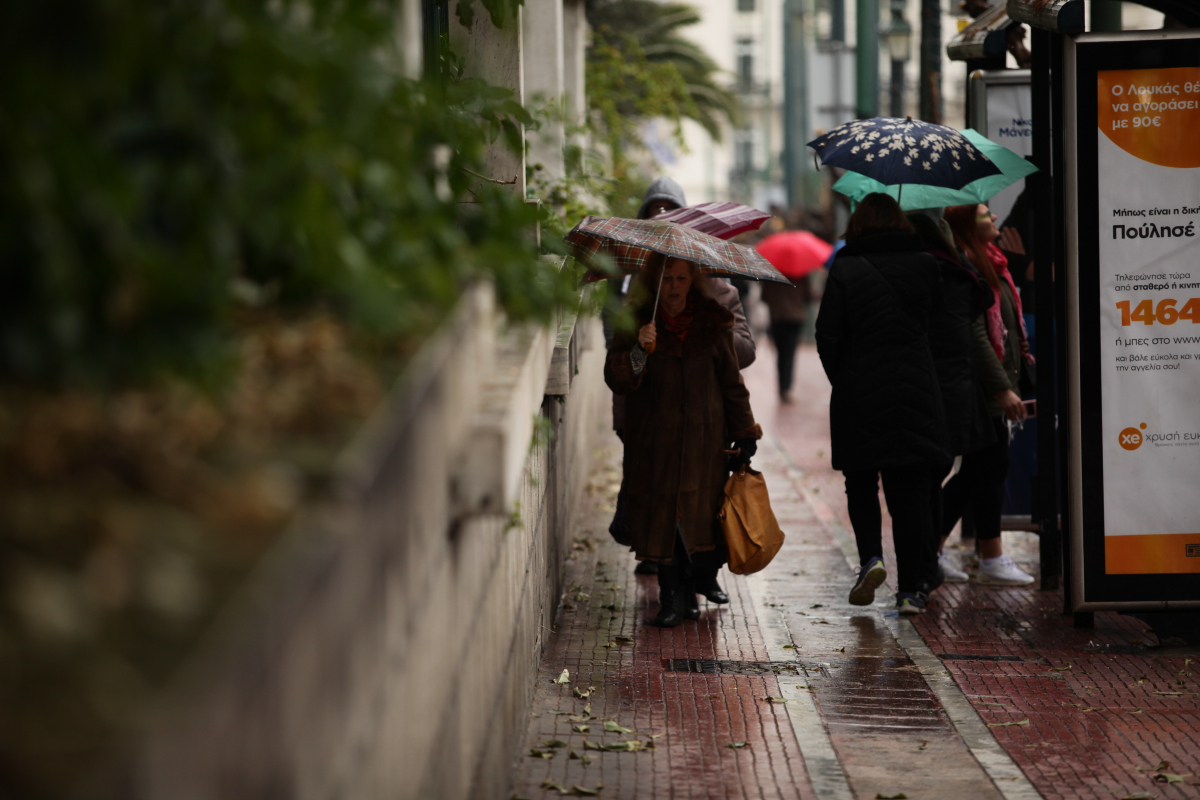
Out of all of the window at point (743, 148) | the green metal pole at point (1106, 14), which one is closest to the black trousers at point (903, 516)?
the green metal pole at point (1106, 14)

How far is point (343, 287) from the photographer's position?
212 centimetres

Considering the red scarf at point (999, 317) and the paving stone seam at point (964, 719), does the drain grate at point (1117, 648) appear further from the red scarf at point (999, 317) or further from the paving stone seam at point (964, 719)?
the red scarf at point (999, 317)

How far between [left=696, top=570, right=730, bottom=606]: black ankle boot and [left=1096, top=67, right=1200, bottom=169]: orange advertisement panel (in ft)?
8.67

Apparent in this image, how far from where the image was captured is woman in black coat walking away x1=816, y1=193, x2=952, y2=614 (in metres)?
6.14

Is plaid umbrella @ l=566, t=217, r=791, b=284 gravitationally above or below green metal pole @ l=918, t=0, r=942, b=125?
below

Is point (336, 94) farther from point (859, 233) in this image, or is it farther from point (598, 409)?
point (598, 409)

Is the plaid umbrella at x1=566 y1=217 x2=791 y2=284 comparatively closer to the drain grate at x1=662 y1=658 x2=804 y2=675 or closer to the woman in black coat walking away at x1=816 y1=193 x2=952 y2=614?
the woman in black coat walking away at x1=816 y1=193 x2=952 y2=614

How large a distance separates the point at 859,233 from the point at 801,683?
84.1 inches

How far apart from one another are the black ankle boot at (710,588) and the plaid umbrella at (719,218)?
1.62m

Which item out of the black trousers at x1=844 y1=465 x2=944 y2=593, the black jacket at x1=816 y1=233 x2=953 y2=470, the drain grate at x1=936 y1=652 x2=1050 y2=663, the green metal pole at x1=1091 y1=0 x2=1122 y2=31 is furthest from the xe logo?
the green metal pole at x1=1091 y1=0 x2=1122 y2=31

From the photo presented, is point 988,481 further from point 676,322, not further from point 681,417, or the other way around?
point 676,322

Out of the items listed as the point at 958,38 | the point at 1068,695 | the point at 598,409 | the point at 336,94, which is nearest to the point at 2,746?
the point at 336,94

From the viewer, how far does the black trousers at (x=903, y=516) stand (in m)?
6.30

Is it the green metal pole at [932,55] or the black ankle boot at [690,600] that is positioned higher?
the green metal pole at [932,55]
